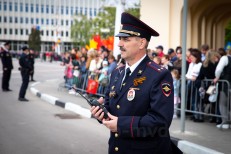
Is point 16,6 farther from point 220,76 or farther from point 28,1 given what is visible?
point 220,76

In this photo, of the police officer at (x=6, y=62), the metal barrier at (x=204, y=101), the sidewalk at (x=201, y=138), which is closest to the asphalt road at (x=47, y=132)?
the sidewalk at (x=201, y=138)

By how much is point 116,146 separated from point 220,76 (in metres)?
5.93

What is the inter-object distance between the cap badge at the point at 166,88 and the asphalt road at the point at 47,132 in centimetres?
353

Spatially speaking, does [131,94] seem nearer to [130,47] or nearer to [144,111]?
[144,111]

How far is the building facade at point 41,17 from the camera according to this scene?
332 feet

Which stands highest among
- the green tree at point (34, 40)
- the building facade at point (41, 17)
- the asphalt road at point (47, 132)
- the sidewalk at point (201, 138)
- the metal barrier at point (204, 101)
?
the building facade at point (41, 17)

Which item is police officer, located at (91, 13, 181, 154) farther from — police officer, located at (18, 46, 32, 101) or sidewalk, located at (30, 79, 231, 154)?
police officer, located at (18, 46, 32, 101)

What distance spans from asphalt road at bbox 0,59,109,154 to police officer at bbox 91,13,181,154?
329 cm

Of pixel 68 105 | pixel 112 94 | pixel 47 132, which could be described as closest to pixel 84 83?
pixel 68 105

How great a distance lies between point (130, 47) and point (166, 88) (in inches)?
17.2

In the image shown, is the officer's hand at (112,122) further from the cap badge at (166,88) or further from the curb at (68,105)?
the curb at (68,105)

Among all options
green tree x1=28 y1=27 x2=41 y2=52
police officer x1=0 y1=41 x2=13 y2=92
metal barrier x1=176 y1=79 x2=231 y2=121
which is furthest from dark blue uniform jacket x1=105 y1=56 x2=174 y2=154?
green tree x1=28 y1=27 x2=41 y2=52

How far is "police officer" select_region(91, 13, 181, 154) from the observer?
2.80 metres

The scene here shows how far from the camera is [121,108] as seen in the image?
9.79 feet
